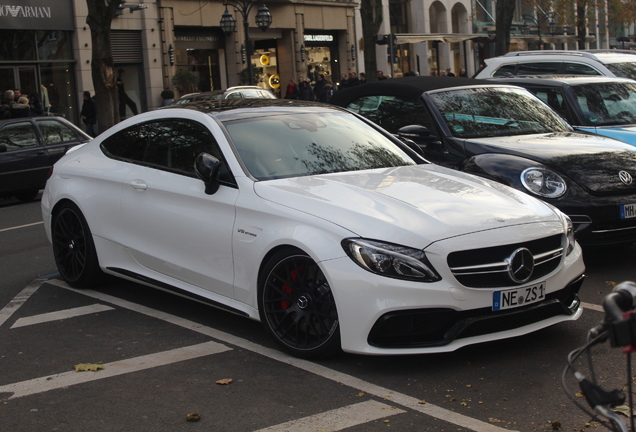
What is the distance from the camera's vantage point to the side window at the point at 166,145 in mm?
6254

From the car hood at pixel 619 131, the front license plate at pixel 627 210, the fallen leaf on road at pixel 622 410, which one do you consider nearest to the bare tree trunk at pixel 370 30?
the car hood at pixel 619 131

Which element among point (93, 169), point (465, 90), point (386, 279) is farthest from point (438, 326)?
point (465, 90)

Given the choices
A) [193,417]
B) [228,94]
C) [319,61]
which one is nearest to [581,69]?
[228,94]

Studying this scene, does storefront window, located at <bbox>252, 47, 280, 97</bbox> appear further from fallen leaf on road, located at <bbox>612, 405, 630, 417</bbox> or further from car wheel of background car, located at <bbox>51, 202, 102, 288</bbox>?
fallen leaf on road, located at <bbox>612, 405, 630, 417</bbox>

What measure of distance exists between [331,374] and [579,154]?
380cm

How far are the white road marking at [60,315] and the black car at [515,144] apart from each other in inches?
127

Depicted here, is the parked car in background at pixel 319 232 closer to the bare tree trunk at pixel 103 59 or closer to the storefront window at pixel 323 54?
the bare tree trunk at pixel 103 59

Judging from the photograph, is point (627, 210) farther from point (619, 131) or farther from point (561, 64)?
point (561, 64)

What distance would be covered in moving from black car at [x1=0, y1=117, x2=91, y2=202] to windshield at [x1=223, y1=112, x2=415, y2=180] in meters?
10.1

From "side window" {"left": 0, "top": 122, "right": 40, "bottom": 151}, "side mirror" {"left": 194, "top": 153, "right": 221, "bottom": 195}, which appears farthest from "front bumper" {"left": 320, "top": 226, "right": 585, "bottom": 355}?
"side window" {"left": 0, "top": 122, "right": 40, "bottom": 151}

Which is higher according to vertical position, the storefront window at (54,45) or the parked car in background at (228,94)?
the storefront window at (54,45)

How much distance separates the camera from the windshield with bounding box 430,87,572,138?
878 cm

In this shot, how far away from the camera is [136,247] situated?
6570mm

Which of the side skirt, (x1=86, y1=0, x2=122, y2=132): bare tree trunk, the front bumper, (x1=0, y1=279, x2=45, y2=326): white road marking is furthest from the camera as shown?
(x1=86, y1=0, x2=122, y2=132): bare tree trunk
